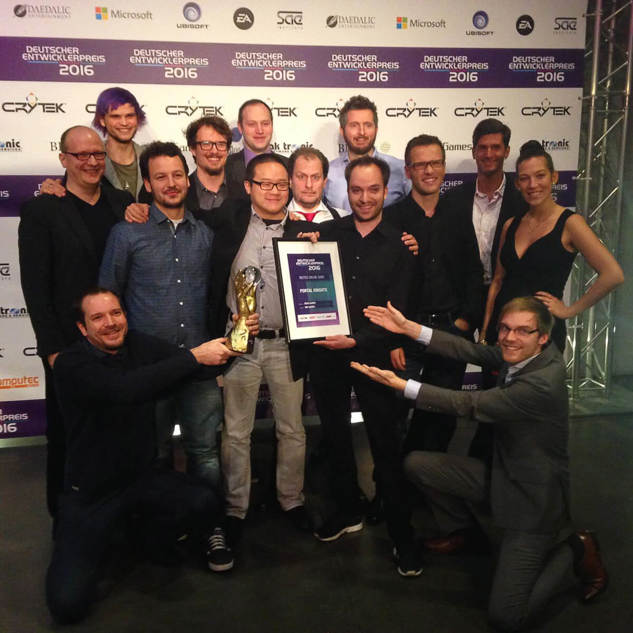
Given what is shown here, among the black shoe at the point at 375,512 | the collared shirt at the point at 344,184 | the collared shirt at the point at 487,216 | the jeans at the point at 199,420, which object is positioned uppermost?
the collared shirt at the point at 344,184

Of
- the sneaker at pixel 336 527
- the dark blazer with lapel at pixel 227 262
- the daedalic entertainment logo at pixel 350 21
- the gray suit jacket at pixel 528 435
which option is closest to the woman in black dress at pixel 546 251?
the gray suit jacket at pixel 528 435

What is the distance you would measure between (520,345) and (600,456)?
7.82 feet

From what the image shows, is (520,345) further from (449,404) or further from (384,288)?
(384,288)

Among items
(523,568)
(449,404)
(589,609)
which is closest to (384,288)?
(449,404)

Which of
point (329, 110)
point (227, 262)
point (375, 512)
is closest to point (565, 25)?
point (329, 110)

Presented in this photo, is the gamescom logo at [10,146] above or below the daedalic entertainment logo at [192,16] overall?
below

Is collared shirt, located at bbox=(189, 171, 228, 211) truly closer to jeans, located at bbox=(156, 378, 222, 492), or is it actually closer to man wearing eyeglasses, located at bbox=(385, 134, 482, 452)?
man wearing eyeglasses, located at bbox=(385, 134, 482, 452)

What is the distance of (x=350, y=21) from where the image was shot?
486cm

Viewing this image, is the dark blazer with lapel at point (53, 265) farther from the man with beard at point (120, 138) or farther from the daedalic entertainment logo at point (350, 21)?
the daedalic entertainment logo at point (350, 21)

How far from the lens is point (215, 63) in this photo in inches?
186

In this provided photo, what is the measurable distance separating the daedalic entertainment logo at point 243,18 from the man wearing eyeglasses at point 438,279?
1974mm

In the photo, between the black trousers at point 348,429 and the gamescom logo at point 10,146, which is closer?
the black trousers at point 348,429

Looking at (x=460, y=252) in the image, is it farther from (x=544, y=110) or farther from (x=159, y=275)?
(x=544, y=110)

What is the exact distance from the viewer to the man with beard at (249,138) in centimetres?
431
